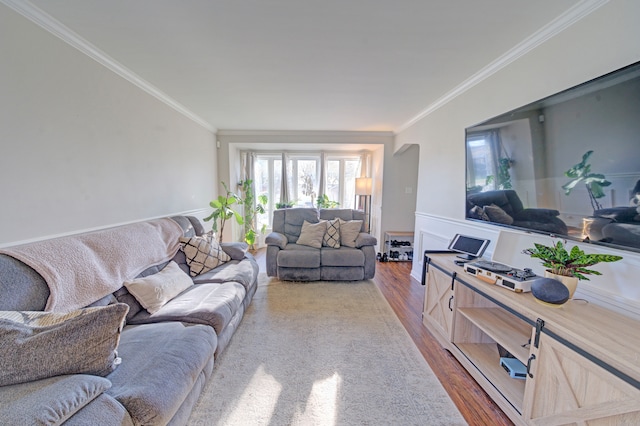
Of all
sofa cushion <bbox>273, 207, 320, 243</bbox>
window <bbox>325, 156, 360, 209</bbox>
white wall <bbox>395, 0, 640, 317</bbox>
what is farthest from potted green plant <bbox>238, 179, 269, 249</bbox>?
white wall <bbox>395, 0, 640, 317</bbox>

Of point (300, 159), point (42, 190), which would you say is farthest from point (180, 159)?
point (300, 159)

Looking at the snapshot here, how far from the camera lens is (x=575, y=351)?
3.27 ft

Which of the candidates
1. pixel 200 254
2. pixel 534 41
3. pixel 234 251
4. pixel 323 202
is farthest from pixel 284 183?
pixel 534 41

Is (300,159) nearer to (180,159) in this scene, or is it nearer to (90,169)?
(180,159)

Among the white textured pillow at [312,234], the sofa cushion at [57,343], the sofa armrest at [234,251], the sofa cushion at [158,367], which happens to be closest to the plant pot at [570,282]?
the sofa cushion at [158,367]

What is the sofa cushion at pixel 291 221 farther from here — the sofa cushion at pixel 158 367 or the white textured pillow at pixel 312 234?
the sofa cushion at pixel 158 367

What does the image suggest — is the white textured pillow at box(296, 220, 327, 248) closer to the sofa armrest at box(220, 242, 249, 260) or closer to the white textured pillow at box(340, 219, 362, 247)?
the white textured pillow at box(340, 219, 362, 247)

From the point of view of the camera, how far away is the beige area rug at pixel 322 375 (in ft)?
4.45

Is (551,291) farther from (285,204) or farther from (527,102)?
(285,204)

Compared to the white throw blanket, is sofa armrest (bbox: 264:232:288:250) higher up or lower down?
lower down

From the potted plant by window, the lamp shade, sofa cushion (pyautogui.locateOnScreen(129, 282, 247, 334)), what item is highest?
the lamp shade

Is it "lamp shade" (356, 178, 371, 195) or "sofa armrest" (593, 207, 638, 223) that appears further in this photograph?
"lamp shade" (356, 178, 371, 195)

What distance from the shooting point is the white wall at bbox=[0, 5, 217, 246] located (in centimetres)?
138

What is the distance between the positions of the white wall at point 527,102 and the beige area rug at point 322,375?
116 cm
